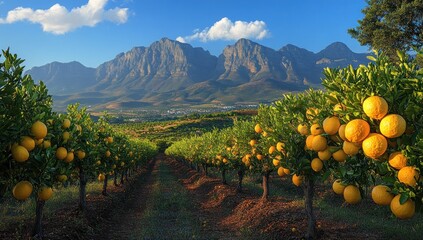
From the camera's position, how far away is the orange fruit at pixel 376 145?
13.6 feet

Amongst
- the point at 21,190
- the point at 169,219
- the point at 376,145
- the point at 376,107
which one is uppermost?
the point at 376,107

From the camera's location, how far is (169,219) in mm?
17734

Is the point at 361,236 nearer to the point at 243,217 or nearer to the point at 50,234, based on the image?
the point at 243,217

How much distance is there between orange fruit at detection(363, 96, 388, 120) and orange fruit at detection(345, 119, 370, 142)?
0.14 meters

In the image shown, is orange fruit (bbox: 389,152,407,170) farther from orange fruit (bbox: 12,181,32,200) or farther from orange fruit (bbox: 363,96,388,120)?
orange fruit (bbox: 12,181,32,200)

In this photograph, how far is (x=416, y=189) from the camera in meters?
4.16

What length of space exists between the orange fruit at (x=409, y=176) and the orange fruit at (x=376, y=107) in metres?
0.73

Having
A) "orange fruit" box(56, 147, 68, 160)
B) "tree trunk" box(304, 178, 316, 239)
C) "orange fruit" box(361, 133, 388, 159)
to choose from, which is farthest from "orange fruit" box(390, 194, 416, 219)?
"orange fruit" box(56, 147, 68, 160)

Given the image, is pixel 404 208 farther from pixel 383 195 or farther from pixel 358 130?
pixel 358 130

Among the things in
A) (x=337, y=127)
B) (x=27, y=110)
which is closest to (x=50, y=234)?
(x=27, y=110)

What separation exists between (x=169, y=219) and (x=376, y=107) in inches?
602

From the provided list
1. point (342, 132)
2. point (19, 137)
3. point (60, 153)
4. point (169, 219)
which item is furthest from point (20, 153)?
point (169, 219)

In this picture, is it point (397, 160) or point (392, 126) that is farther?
point (397, 160)

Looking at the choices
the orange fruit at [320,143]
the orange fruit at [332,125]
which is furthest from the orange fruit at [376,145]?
the orange fruit at [320,143]
